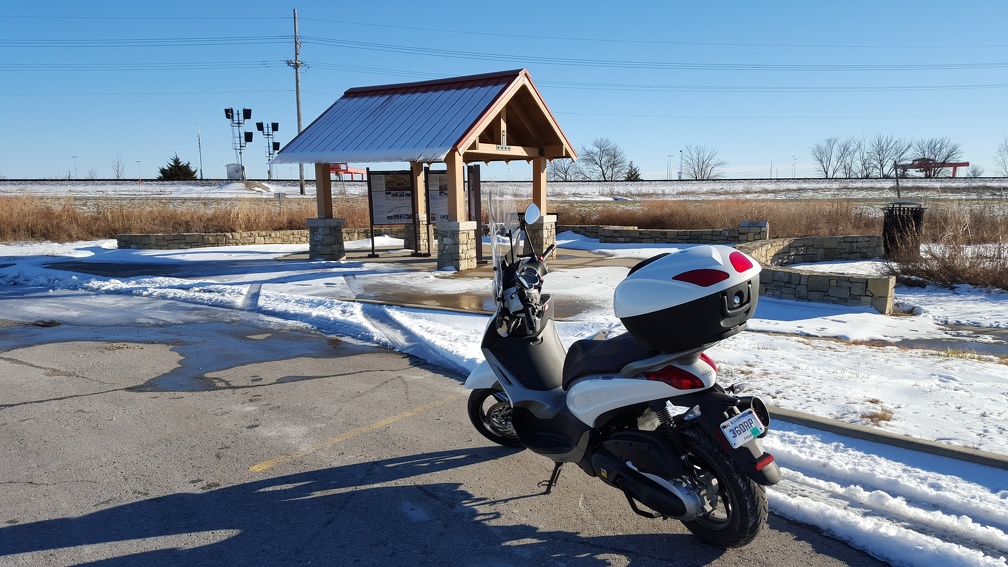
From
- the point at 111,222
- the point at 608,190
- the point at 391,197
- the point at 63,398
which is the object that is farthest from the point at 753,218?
the point at 608,190

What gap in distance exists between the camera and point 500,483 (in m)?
4.14

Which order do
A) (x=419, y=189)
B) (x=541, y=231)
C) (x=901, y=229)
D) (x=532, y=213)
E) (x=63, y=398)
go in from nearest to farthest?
(x=532, y=213), (x=63, y=398), (x=901, y=229), (x=541, y=231), (x=419, y=189)

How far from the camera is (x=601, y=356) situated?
139 inches

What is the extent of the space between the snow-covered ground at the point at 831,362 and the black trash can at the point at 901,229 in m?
1.18

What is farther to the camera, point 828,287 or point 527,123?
point 527,123

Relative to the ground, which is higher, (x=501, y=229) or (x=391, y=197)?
(x=391, y=197)

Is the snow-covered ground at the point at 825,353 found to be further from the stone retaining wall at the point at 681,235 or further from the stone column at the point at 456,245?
the stone retaining wall at the point at 681,235

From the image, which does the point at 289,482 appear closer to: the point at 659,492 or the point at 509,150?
the point at 659,492

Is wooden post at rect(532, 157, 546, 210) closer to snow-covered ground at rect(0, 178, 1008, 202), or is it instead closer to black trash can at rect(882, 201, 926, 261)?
black trash can at rect(882, 201, 926, 261)

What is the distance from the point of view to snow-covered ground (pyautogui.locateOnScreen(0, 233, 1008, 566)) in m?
3.51

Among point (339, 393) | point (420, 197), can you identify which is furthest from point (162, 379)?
point (420, 197)

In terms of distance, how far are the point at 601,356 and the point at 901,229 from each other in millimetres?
15512

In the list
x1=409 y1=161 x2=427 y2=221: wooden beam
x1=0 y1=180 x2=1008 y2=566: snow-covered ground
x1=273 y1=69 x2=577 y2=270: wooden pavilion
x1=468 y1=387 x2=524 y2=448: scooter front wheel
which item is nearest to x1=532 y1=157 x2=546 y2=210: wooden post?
x1=273 y1=69 x2=577 y2=270: wooden pavilion

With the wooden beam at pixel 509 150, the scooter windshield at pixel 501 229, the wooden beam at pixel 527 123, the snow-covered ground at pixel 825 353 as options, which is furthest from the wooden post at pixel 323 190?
the scooter windshield at pixel 501 229
